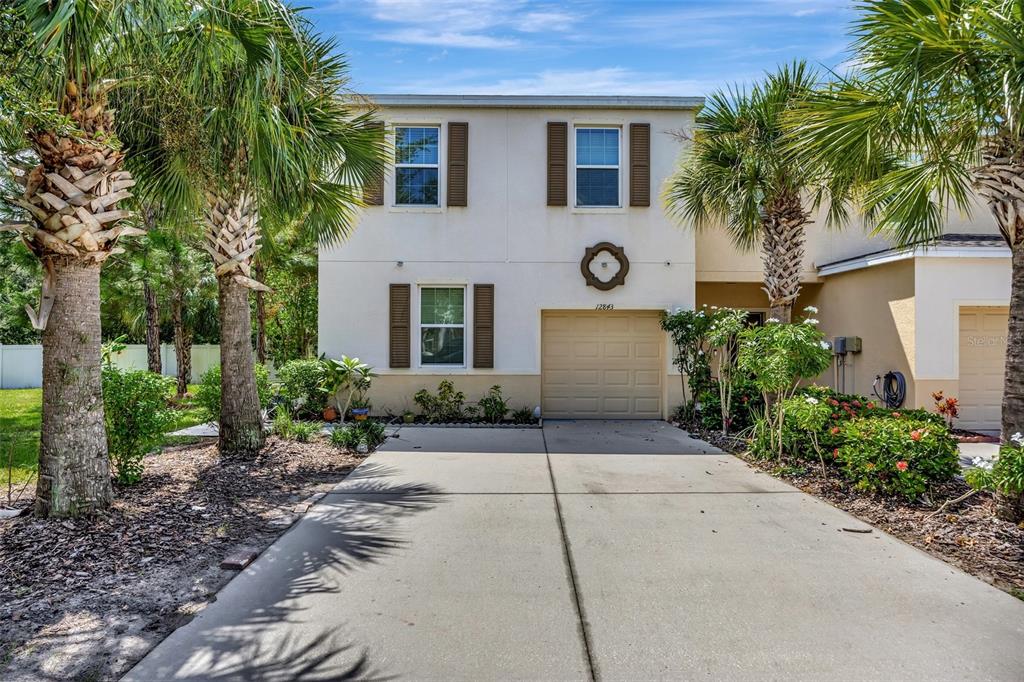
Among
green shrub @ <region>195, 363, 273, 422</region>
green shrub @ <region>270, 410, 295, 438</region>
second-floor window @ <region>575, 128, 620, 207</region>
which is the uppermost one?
second-floor window @ <region>575, 128, 620, 207</region>

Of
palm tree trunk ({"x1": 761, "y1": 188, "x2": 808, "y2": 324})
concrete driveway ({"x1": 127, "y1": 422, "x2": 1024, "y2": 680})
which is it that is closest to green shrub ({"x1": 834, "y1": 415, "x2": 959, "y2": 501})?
concrete driveway ({"x1": 127, "y1": 422, "x2": 1024, "y2": 680})

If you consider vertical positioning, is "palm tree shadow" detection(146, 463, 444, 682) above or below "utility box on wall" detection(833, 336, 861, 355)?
below

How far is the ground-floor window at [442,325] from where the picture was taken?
11.4 m

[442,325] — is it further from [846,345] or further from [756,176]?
[846,345]

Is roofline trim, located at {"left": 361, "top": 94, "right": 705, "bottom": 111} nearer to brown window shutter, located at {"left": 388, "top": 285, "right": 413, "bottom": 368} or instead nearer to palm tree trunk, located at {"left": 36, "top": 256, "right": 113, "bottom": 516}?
brown window shutter, located at {"left": 388, "top": 285, "right": 413, "bottom": 368}

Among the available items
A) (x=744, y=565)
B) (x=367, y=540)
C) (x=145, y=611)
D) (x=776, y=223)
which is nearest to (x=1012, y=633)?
(x=744, y=565)

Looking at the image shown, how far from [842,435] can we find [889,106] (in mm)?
3481

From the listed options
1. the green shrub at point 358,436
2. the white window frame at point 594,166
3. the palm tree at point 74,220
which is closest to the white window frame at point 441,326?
Answer: the green shrub at point 358,436

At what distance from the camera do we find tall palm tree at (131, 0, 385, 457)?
518 cm

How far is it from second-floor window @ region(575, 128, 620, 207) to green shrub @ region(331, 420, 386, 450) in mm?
6075

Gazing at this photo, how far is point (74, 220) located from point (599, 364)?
9.10 m

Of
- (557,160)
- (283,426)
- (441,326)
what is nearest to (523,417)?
(441,326)

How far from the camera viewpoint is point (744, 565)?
4234 millimetres

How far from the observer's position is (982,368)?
400 inches
